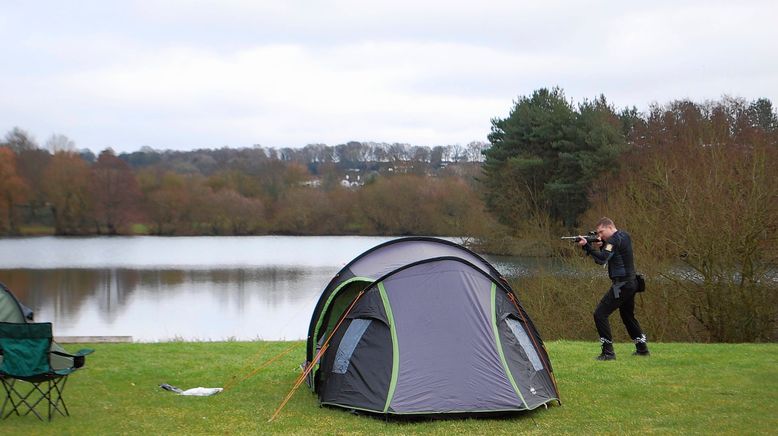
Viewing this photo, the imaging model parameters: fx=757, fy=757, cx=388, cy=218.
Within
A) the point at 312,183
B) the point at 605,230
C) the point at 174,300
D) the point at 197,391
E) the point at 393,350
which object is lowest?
the point at 174,300

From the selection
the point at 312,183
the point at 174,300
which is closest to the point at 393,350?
the point at 174,300

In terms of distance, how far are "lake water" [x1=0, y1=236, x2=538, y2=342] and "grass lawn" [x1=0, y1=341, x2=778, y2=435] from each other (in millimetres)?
7017

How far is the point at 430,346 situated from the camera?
7434 millimetres

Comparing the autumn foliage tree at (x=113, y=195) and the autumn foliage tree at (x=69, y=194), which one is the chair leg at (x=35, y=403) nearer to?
the autumn foliage tree at (x=69, y=194)

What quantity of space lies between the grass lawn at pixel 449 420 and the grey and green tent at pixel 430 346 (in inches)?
7.8

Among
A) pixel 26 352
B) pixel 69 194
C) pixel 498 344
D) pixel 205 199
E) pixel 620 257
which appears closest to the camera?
pixel 26 352

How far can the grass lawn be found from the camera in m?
6.92

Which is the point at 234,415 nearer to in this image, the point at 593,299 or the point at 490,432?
the point at 490,432

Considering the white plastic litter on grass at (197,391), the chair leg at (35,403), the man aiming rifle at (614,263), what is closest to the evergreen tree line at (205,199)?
the man aiming rifle at (614,263)

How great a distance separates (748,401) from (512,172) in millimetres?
28335

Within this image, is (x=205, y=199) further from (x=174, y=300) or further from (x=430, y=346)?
(x=430, y=346)

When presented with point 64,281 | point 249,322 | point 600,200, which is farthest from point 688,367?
point 64,281

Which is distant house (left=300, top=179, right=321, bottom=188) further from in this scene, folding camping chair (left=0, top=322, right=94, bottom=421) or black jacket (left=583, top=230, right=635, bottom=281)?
folding camping chair (left=0, top=322, right=94, bottom=421)

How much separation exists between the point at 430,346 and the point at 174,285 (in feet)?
74.5
